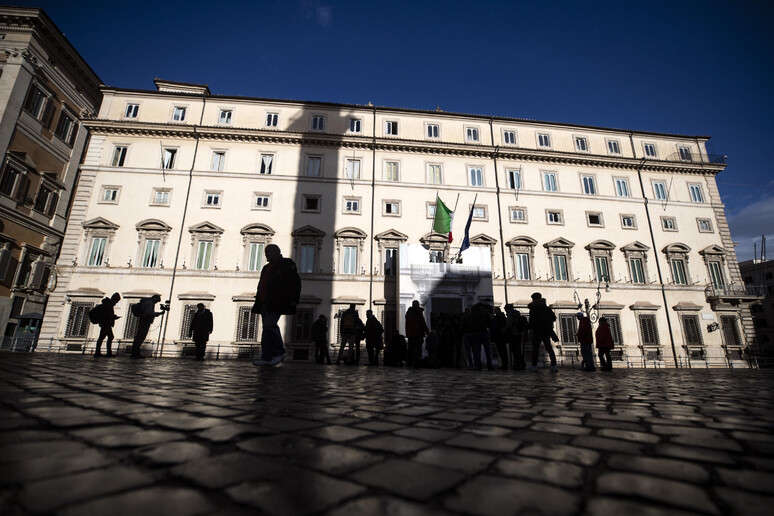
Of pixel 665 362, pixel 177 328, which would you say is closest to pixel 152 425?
pixel 177 328

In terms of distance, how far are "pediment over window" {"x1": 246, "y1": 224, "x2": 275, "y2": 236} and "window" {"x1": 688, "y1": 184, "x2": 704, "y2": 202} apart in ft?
97.3

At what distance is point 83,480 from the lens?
3.24ft

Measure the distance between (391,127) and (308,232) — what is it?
32.5 ft

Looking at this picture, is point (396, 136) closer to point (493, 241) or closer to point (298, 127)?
point (298, 127)

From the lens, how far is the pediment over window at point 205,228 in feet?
68.9

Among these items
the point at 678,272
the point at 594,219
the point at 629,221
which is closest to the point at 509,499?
the point at 594,219

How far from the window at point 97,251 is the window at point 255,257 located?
26.5 feet

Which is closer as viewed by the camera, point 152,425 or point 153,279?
point 152,425

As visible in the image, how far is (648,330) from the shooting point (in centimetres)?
2211

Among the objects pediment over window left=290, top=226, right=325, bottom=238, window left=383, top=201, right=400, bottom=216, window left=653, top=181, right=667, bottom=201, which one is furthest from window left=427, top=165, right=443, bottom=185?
window left=653, top=181, right=667, bottom=201

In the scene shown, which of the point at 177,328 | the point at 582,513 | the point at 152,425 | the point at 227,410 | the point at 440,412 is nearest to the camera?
the point at 582,513

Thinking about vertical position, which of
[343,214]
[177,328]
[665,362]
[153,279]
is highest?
[343,214]

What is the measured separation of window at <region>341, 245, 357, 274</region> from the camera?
21516mm

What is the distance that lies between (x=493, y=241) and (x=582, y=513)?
74.7ft
